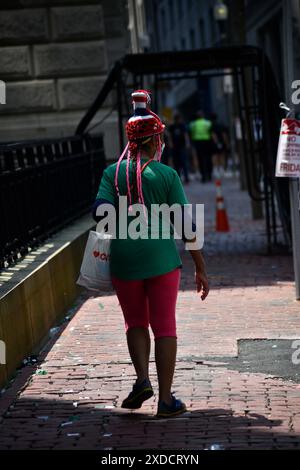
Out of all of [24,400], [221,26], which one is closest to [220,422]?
[24,400]

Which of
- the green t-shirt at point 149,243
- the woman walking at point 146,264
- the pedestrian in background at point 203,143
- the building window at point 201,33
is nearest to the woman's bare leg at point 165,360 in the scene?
the woman walking at point 146,264

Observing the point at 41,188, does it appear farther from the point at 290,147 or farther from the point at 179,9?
the point at 179,9

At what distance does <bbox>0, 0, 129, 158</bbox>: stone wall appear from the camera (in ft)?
64.7

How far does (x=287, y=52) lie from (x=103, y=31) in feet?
24.5

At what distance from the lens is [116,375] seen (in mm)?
9000

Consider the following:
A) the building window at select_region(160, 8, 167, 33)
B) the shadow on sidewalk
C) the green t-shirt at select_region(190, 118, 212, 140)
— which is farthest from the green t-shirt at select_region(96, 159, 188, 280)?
the building window at select_region(160, 8, 167, 33)

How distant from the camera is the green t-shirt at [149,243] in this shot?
7.75 metres

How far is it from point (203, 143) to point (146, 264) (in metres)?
31.2

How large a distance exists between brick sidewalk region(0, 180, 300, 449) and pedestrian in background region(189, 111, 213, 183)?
80.6ft

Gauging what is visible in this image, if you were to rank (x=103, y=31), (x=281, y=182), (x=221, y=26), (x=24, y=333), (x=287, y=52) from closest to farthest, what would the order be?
(x=24, y=333)
(x=287, y=52)
(x=281, y=182)
(x=103, y=31)
(x=221, y=26)

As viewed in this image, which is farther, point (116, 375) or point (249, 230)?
point (249, 230)

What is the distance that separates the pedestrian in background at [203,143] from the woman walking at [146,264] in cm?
3008
